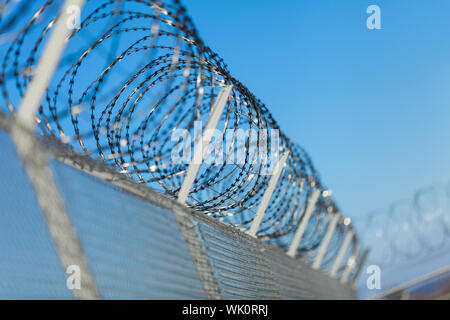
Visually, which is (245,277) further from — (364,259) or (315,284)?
(364,259)

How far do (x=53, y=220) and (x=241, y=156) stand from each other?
3350mm

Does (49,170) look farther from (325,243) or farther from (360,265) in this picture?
(360,265)

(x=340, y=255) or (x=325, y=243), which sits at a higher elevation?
(x=325, y=243)

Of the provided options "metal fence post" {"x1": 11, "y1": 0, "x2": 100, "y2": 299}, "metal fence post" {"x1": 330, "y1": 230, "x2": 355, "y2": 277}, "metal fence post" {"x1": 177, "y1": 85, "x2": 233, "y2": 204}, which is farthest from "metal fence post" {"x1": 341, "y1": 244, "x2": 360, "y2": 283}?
"metal fence post" {"x1": 11, "y1": 0, "x2": 100, "y2": 299}

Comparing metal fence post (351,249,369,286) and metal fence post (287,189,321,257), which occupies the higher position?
metal fence post (287,189,321,257)

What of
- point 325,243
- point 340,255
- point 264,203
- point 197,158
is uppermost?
point 197,158

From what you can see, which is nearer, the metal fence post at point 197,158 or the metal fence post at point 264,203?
the metal fence post at point 197,158

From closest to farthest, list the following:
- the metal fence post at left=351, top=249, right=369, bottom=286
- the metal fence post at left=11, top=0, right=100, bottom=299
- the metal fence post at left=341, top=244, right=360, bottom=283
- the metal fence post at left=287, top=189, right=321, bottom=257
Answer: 1. the metal fence post at left=11, top=0, right=100, bottom=299
2. the metal fence post at left=287, top=189, right=321, bottom=257
3. the metal fence post at left=341, top=244, right=360, bottom=283
4. the metal fence post at left=351, top=249, right=369, bottom=286

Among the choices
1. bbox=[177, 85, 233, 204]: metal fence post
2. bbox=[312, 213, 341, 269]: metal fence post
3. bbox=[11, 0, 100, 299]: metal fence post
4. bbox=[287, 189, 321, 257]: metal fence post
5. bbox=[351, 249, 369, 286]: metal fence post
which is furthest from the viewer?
bbox=[351, 249, 369, 286]: metal fence post

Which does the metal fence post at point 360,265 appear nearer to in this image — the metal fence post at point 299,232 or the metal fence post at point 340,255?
the metal fence post at point 340,255

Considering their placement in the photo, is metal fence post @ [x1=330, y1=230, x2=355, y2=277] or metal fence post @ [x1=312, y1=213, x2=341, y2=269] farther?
metal fence post @ [x1=330, y1=230, x2=355, y2=277]

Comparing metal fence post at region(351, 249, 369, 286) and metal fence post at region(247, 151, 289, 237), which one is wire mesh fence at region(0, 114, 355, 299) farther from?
metal fence post at region(351, 249, 369, 286)

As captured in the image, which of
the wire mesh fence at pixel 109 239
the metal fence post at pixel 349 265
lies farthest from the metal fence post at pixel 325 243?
the wire mesh fence at pixel 109 239

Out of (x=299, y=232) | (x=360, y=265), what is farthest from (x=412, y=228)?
(x=299, y=232)
